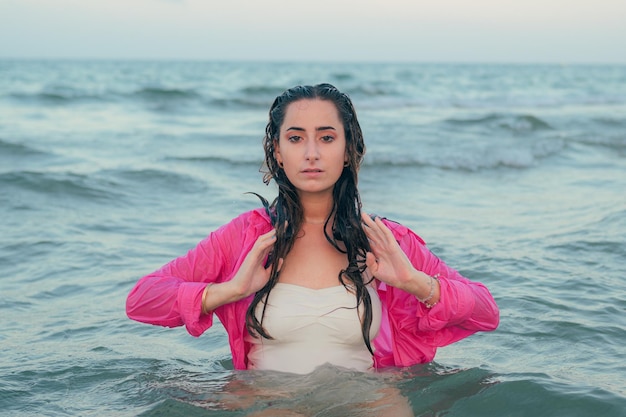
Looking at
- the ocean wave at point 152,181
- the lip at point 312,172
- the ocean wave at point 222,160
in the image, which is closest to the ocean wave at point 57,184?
the ocean wave at point 152,181

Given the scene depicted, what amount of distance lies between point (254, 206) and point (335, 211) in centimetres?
579

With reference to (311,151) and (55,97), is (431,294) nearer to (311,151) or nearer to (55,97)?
(311,151)

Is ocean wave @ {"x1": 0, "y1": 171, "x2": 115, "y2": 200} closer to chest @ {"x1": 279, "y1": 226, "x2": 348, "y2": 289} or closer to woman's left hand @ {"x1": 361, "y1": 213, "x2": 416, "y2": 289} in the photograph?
chest @ {"x1": 279, "y1": 226, "x2": 348, "y2": 289}

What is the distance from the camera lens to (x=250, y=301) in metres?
3.88

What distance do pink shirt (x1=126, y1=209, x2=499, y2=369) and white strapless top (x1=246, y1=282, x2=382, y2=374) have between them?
13 centimetres

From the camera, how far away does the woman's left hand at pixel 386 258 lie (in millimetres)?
3650

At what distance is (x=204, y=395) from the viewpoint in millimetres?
4195

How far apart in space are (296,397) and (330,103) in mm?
1408

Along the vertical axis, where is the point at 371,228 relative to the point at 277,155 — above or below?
below

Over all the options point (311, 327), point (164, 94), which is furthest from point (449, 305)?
point (164, 94)

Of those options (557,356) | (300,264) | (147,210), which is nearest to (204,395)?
(300,264)

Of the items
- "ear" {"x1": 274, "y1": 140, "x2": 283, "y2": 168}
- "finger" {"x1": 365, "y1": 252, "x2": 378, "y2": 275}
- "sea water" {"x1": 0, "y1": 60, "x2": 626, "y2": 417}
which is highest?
"ear" {"x1": 274, "y1": 140, "x2": 283, "y2": 168}

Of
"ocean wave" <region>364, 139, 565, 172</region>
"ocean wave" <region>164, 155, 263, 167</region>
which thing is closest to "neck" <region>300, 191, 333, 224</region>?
"ocean wave" <region>364, 139, 565, 172</region>

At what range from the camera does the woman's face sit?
3842 mm
